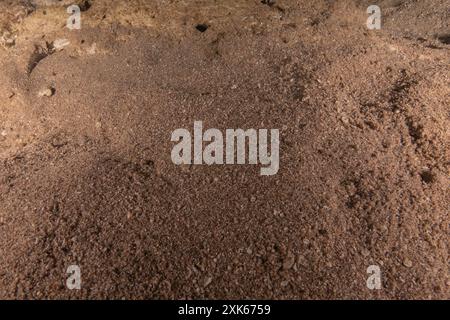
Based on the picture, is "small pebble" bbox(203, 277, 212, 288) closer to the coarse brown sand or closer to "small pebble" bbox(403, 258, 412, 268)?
the coarse brown sand

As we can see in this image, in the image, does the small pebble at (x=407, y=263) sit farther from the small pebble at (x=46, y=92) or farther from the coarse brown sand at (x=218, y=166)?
the small pebble at (x=46, y=92)

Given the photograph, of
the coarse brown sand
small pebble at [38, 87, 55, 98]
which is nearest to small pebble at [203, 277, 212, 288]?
the coarse brown sand

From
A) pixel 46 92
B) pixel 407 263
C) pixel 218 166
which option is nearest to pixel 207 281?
pixel 218 166

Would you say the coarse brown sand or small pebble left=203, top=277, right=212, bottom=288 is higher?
the coarse brown sand

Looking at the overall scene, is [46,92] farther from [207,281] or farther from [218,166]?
[207,281]

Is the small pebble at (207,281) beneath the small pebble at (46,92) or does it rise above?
beneath

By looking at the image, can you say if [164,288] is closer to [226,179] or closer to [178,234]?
[178,234]

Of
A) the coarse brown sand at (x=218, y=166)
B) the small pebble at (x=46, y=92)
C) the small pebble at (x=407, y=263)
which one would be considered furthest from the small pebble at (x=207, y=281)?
the small pebble at (x=46, y=92)
